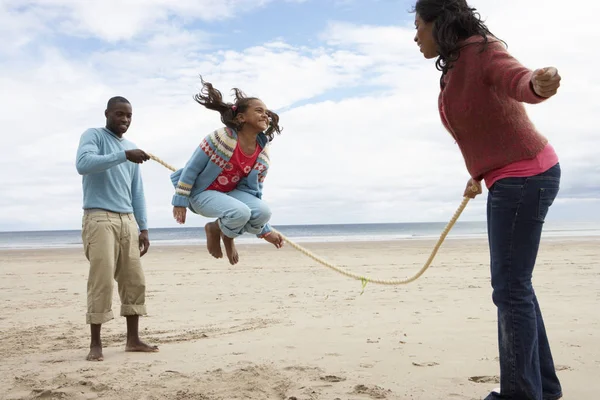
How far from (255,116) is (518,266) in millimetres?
1929

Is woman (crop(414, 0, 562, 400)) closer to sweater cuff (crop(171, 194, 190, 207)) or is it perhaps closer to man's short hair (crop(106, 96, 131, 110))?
sweater cuff (crop(171, 194, 190, 207))

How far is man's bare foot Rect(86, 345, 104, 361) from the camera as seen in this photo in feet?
15.2

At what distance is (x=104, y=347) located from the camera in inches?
204

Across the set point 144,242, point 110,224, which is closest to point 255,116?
point 110,224

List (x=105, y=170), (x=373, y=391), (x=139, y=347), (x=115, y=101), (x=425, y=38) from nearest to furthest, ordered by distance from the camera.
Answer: (x=425, y=38) < (x=373, y=391) < (x=105, y=170) < (x=115, y=101) < (x=139, y=347)

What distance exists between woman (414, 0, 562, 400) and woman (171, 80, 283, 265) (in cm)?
141

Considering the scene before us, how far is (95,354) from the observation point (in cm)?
466

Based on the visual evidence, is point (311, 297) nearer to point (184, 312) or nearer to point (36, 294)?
point (184, 312)

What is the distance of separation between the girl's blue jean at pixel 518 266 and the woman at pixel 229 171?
5.26ft

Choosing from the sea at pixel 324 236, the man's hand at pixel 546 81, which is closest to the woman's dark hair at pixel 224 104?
the man's hand at pixel 546 81

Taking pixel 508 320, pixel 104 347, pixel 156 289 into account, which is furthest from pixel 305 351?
pixel 156 289

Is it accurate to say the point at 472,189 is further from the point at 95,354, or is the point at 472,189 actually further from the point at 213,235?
the point at 95,354

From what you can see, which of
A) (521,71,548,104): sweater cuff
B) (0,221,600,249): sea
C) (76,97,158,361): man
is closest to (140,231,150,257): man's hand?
(76,97,158,361): man

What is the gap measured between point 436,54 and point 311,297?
210 inches
